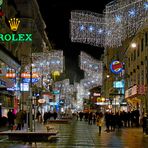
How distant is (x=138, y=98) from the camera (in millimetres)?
55625

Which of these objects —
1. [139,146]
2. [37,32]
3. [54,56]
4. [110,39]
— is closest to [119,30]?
[110,39]

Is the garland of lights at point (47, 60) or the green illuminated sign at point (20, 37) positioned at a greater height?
the garland of lights at point (47, 60)

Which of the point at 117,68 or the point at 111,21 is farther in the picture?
the point at 117,68

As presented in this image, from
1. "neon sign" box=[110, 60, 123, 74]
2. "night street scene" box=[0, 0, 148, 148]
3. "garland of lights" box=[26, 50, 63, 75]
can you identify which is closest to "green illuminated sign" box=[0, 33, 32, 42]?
"night street scene" box=[0, 0, 148, 148]

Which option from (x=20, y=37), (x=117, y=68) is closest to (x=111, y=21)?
(x=20, y=37)

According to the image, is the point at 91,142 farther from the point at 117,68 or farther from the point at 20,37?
the point at 117,68

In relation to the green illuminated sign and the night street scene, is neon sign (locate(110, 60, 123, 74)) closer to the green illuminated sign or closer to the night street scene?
the night street scene

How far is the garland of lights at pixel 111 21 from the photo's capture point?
29.4 metres

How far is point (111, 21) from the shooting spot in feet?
99.5

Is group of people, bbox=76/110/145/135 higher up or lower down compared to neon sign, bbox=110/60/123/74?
lower down

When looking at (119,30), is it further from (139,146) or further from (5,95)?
(5,95)

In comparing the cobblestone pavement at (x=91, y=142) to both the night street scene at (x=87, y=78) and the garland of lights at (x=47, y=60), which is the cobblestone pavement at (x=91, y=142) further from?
the garland of lights at (x=47, y=60)

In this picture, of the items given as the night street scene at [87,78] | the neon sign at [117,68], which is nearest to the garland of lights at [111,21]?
the night street scene at [87,78]

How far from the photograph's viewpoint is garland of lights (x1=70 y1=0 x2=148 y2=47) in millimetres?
29428
